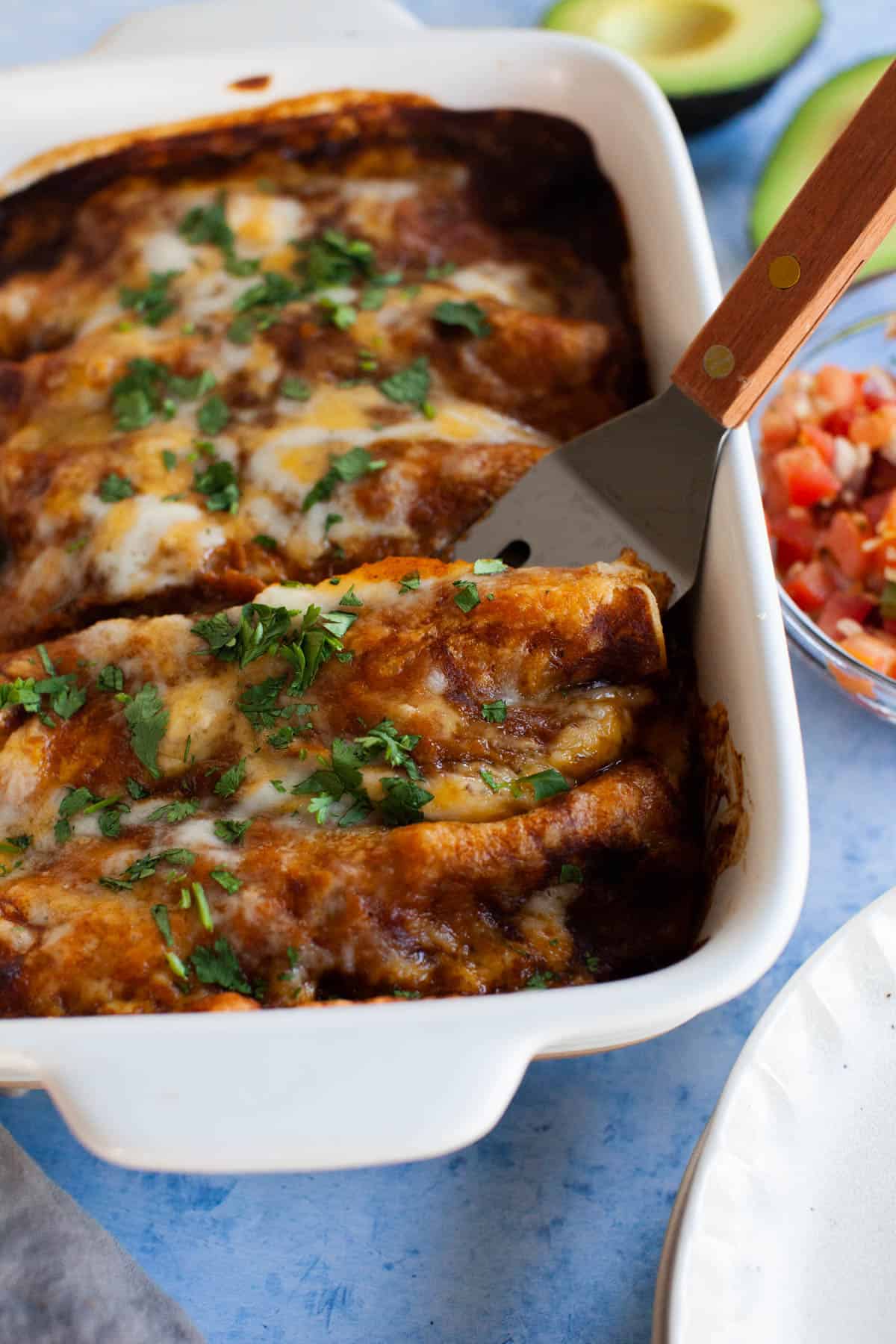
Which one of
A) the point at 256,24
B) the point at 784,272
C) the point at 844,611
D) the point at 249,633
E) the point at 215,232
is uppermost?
the point at 256,24

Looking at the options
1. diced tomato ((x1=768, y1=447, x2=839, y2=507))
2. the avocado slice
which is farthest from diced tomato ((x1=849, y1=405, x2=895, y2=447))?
the avocado slice

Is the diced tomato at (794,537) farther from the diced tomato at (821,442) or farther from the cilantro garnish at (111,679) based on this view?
the cilantro garnish at (111,679)

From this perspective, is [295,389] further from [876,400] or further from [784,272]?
[876,400]

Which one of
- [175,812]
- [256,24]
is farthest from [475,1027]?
[256,24]

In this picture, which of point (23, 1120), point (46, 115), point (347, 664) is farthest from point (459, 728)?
point (46, 115)

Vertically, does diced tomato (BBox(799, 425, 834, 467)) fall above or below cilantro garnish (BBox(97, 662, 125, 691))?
below

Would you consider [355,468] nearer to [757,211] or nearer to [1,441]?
[1,441]

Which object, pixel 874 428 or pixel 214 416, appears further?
pixel 874 428

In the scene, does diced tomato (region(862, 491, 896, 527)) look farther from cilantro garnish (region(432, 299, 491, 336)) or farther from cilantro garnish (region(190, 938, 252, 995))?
cilantro garnish (region(190, 938, 252, 995))
